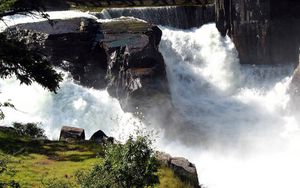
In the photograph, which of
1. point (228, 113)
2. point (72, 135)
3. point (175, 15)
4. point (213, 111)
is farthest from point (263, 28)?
point (72, 135)

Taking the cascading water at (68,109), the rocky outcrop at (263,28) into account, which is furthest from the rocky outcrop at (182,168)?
the rocky outcrop at (263,28)

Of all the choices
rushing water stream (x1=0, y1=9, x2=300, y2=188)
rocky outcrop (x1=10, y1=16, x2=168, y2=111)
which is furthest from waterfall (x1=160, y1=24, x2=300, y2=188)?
rocky outcrop (x1=10, y1=16, x2=168, y2=111)

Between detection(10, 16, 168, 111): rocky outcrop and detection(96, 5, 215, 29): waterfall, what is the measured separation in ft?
8.07

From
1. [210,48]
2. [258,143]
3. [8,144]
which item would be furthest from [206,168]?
[210,48]

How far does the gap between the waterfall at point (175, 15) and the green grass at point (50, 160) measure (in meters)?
20.2

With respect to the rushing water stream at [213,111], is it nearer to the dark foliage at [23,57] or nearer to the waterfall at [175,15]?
the waterfall at [175,15]

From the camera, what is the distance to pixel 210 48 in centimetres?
3925

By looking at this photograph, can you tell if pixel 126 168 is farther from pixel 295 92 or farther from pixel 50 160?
pixel 295 92

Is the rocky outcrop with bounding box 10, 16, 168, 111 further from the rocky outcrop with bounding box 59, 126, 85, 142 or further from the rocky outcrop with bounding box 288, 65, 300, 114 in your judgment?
the rocky outcrop with bounding box 59, 126, 85, 142

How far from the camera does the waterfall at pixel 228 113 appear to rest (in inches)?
1047

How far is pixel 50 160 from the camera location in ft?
64.1

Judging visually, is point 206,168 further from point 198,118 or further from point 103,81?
point 103,81

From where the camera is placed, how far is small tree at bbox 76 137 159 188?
11.9m

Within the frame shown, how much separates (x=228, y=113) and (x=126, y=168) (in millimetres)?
22390
